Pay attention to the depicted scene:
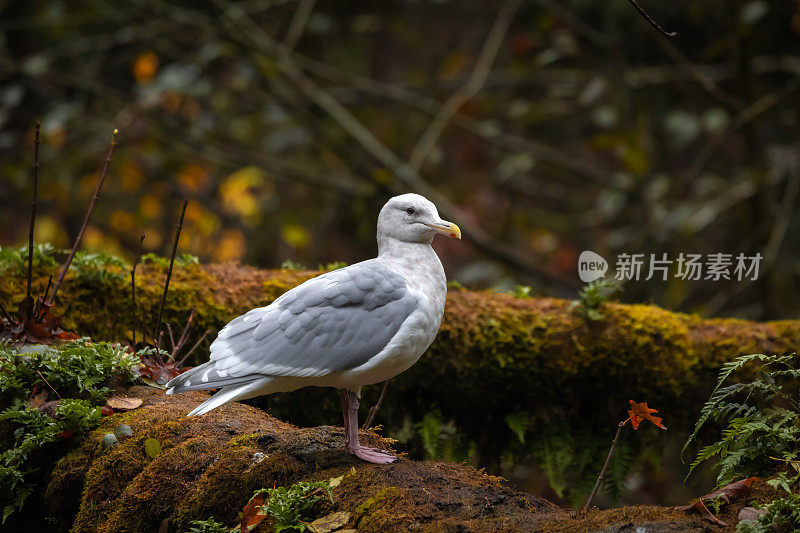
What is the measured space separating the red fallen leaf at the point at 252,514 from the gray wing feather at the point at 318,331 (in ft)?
1.83

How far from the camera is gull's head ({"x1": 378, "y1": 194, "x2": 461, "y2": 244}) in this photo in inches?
153

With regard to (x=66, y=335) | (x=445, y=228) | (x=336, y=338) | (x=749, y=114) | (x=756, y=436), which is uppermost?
(x=749, y=114)

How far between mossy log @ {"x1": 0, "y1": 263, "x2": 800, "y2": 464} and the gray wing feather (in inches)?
66.3

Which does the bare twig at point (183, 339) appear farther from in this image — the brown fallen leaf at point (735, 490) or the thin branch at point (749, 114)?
the thin branch at point (749, 114)

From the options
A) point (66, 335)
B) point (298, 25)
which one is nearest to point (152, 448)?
point (66, 335)

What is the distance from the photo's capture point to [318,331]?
3.59 meters

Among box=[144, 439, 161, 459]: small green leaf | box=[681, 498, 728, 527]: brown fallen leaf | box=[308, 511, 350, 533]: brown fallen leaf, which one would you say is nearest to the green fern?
box=[681, 498, 728, 527]: brown fallen leaf

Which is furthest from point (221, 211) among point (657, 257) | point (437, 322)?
point (437, 322)

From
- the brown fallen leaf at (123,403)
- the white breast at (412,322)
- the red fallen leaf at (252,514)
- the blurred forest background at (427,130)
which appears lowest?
the red fallen leaf at (252,514)

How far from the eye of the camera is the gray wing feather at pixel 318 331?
138 inches

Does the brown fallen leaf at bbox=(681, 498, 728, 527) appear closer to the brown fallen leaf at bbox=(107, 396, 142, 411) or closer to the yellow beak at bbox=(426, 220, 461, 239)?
the yellow beak at bbox=(426, 220, 461, 239)

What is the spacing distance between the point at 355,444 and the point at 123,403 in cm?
136

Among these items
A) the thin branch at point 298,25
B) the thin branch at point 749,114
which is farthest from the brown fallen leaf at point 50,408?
the thin branch at point 749,114

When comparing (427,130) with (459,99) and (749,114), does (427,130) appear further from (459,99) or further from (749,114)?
(749,114)
